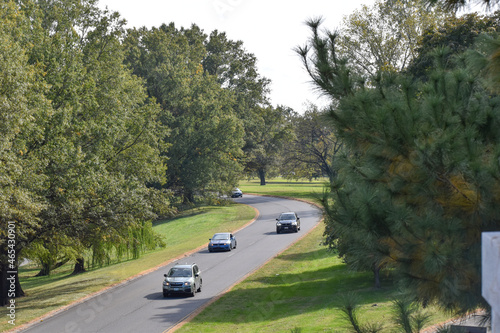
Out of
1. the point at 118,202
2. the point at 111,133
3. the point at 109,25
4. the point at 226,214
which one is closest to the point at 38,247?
the point at 118,202

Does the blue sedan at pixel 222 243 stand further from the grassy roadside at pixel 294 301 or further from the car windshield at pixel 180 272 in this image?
the car windshield at pixel 180 272

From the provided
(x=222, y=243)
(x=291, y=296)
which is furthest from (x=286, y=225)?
(x=291, y=296)

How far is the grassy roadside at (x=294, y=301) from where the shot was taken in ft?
57.0

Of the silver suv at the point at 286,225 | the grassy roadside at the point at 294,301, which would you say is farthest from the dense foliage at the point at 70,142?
the silver suv at the point at 286,225

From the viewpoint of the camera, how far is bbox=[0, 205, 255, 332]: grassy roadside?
77.2ft

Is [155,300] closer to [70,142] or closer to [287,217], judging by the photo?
[70,142]

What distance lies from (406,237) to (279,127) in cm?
7418

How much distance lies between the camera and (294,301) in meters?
22.5

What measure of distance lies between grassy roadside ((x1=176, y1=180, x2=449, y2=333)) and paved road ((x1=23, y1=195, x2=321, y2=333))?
3.67ft

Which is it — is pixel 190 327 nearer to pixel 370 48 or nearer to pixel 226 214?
pixel 370 48

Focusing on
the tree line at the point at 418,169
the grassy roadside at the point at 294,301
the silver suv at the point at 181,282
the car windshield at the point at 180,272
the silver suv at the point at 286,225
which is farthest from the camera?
the silver suv at the point at 286,225

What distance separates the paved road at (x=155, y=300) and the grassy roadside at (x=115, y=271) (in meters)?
1.24

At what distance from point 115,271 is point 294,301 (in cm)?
1530

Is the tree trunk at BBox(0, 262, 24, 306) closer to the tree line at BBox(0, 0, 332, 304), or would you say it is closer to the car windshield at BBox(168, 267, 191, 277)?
the tree line at BBox(0, 0, 332, 304)
